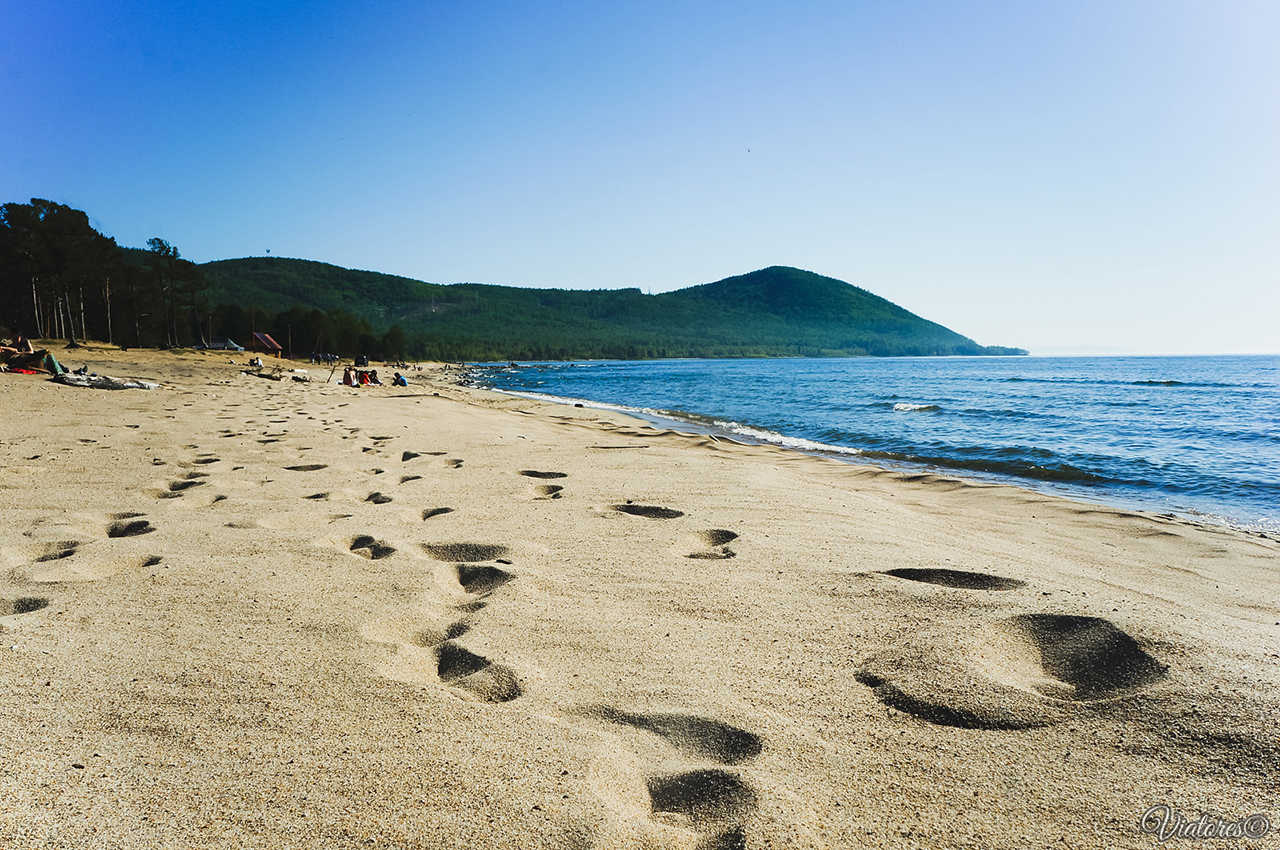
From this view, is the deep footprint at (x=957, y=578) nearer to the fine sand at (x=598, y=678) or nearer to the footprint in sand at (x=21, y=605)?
the fine sand at (x=598, y=678)

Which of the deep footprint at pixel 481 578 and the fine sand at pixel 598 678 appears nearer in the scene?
the fine sand at pixel 598 678

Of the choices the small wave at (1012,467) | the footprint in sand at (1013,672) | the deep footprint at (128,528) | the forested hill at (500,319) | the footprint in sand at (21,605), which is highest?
the forested hill at (500,319)

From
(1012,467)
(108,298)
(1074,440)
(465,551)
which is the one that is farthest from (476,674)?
(108,298)

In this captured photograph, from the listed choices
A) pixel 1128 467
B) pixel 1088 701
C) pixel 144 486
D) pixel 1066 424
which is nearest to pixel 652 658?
pixel 1088 701

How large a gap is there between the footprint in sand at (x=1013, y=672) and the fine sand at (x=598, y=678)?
0.04ft

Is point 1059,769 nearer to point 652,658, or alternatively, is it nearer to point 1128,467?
point 652,658

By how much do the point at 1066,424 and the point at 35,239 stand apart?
48885 millimetres

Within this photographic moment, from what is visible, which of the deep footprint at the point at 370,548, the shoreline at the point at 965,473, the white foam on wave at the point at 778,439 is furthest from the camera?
the white foam on wave at the point at 778,439

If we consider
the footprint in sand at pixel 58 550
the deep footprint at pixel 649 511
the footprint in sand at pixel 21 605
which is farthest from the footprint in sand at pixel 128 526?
the deep footprint at pixel 649 511

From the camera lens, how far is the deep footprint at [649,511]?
15.4ft

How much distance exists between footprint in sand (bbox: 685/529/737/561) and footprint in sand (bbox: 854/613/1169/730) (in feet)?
4.32

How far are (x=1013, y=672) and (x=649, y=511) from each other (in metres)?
2.84

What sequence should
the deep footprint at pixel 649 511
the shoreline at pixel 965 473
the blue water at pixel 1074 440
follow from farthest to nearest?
1. the blue water at pixel 1074 440
2. the shoreline at pixel 965 473
3. the deep footprint at pixel 649 511

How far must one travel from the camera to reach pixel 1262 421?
696 inches
